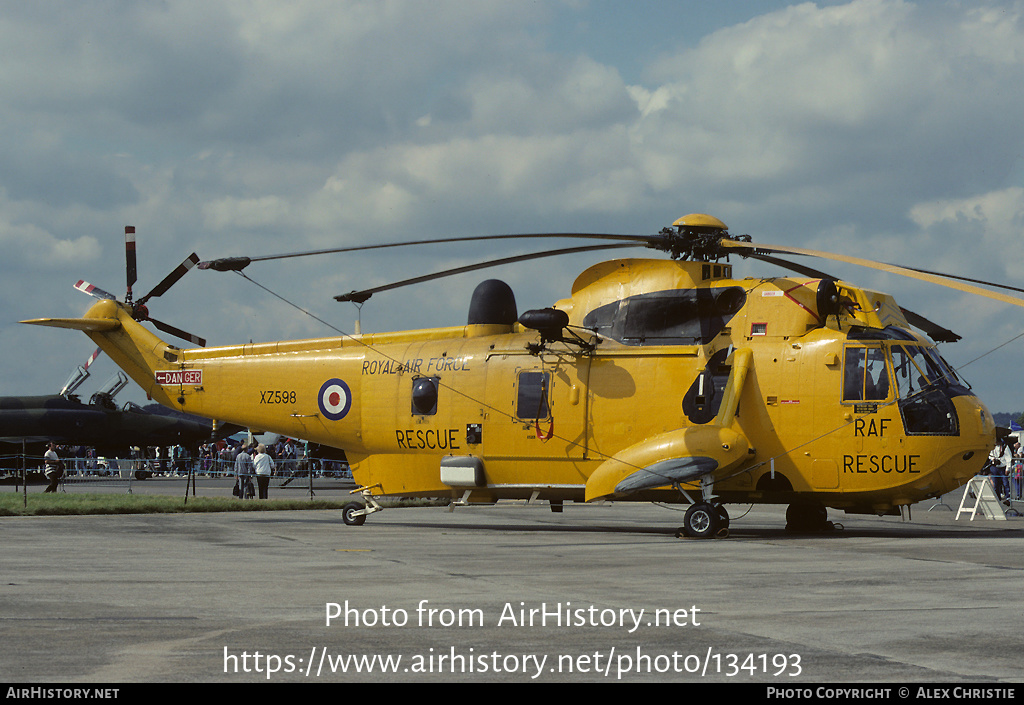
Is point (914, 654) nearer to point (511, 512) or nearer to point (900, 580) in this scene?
point (900, 580)

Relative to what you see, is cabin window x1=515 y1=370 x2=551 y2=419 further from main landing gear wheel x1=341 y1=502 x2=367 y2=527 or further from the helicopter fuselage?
main landing gear wheel x1=341 y1=502 x2=367 y2=527

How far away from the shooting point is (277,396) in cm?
2153

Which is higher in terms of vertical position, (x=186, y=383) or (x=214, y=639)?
(x=186, y=383)

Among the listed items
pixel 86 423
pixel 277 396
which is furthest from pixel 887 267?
pixel 86 423

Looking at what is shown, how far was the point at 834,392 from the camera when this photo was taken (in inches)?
680

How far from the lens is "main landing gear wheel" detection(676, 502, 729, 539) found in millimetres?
17172

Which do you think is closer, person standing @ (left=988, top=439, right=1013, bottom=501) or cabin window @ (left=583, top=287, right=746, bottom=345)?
cabin window @ (left=583, top=287, right=746, bottom=345)

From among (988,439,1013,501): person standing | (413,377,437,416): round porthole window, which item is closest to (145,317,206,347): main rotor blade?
(413,377,437,416): round porthole window

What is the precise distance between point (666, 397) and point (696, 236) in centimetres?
271

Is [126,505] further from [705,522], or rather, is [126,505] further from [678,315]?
[705,522]


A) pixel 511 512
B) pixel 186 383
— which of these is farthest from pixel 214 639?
→ pixel 511 512

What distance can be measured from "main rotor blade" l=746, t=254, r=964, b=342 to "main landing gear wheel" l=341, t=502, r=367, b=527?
8.77m

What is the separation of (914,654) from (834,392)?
10422mm

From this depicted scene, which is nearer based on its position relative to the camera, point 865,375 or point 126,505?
point 865,375
